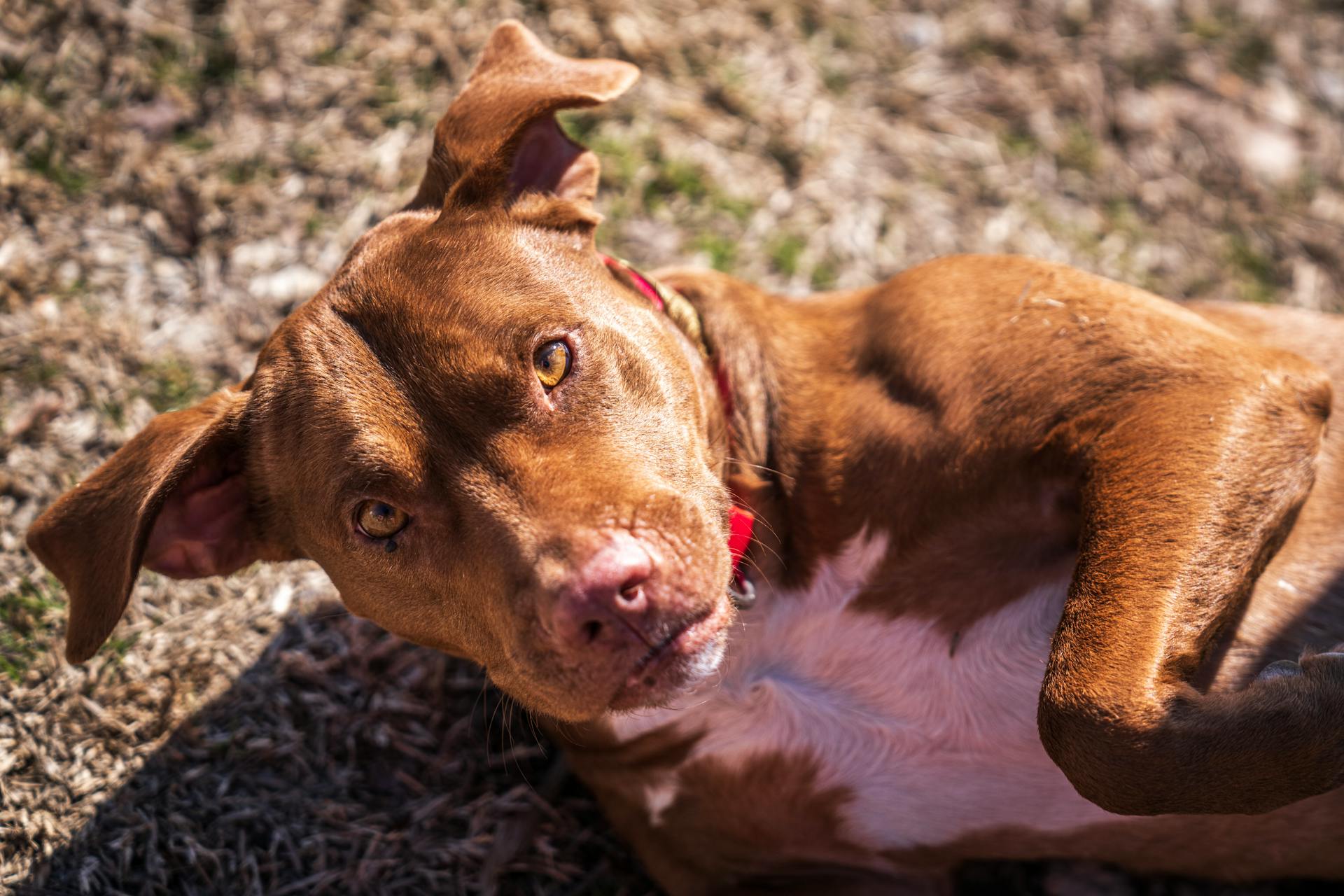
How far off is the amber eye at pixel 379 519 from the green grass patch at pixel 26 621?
1.94 meters

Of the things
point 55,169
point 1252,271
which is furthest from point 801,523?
point 55,169

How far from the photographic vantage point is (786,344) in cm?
373

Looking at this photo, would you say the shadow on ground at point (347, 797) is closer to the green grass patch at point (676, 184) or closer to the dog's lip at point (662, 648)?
the dog's lip at point (662, 648)

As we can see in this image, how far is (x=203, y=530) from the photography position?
3629 millimetres

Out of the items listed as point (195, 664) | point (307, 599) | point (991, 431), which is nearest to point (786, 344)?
point (991, 431)

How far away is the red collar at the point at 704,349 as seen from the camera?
3.45 meters

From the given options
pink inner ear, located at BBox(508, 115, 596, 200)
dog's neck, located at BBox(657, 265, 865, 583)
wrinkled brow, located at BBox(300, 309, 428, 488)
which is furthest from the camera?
pink inner ear, located at BBox(508, 115, 596, 200)

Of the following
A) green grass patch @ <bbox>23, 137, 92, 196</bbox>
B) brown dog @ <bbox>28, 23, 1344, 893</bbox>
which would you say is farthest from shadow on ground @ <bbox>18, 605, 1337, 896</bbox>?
green grass patch @ <bbox>23, 137, 92, 196</bbox>

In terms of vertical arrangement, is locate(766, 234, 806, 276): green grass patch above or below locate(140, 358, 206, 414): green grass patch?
above

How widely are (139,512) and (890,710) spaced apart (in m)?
2.38

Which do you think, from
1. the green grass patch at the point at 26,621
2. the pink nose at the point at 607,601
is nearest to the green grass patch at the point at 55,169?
the green grass patch at the point at 26,621

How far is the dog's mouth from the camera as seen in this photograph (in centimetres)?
287

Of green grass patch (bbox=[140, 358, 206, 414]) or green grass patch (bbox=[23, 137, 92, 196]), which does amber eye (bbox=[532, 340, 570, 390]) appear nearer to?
green grass patch (bbox=[140, 358, 206, 414])

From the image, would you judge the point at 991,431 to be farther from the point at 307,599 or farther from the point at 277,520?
the point at 307,599
